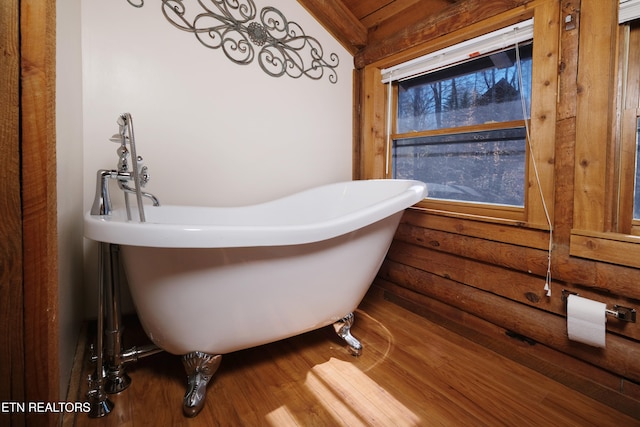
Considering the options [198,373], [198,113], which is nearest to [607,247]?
[198,373]

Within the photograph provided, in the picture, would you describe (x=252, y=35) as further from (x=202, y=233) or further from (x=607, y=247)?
(x=607, y=247)

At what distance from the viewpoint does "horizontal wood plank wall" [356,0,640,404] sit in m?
1.00

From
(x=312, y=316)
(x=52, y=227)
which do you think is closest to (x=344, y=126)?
(x=312, y=316)

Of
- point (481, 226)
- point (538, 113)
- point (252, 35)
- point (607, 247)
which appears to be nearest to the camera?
point (607, 247)

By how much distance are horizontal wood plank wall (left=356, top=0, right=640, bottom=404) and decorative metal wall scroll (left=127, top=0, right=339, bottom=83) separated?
1.81ft

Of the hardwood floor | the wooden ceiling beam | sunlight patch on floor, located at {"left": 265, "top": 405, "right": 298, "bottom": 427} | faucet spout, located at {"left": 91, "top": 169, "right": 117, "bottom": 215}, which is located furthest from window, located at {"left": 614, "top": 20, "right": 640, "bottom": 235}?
faucet spout, located at {"left": 91, "top": 169, "right": 117, "bottom": 215}

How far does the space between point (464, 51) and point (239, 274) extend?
1477 mm

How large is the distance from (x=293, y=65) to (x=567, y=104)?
4.69 ft

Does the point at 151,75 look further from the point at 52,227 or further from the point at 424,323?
the point at 424,323

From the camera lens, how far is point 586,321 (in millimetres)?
1011

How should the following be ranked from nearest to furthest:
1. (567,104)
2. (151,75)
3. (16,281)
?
(16,281) → (567,104) → (151,75)

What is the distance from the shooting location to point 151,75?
4.62ft

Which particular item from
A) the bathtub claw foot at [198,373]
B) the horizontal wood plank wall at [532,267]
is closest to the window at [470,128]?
the horizontal wood plank wall at [532,267]

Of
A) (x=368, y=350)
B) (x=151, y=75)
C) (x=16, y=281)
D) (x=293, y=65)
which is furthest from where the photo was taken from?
(x=293, y=65)
